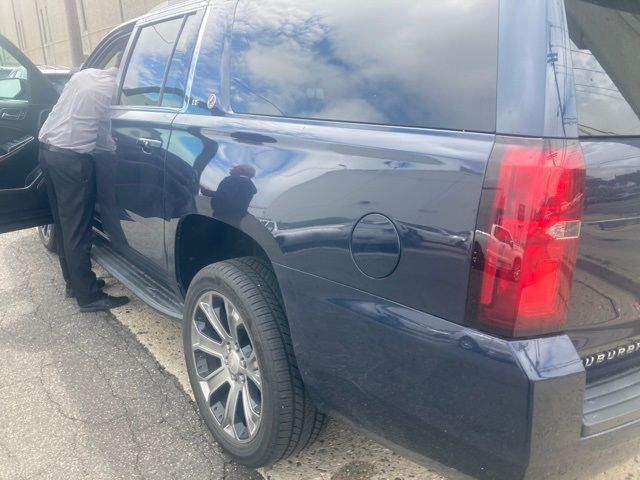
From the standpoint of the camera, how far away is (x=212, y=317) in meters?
2.54

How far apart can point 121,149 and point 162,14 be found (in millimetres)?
803

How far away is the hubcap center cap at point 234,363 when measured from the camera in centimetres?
246

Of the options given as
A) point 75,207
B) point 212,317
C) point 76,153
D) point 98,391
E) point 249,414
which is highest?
point 76,153

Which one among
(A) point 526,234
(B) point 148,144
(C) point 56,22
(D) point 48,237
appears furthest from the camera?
(C) point 56,22

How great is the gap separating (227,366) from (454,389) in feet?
4.02

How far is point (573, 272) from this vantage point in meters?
1.54

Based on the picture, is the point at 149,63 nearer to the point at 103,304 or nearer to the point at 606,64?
the point at 103,304

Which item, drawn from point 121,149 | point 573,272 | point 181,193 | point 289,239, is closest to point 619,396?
point 573,272

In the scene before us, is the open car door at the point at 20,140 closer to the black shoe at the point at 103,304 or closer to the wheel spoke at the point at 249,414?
the black shoe at the point at 103,304

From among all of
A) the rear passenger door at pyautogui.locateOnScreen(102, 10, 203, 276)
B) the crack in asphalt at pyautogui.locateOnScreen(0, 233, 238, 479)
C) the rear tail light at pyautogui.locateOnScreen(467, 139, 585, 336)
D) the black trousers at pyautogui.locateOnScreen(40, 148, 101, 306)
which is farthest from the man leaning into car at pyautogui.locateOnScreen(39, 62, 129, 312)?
the rear tail light at pyautogui.locateOnScreen(467, 139, 585, 336)

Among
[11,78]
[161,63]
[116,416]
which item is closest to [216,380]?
[116,416]

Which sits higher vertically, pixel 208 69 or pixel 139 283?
pixel 208 69

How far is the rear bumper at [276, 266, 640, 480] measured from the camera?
147 cm

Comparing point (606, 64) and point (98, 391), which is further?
point (98, 391)
